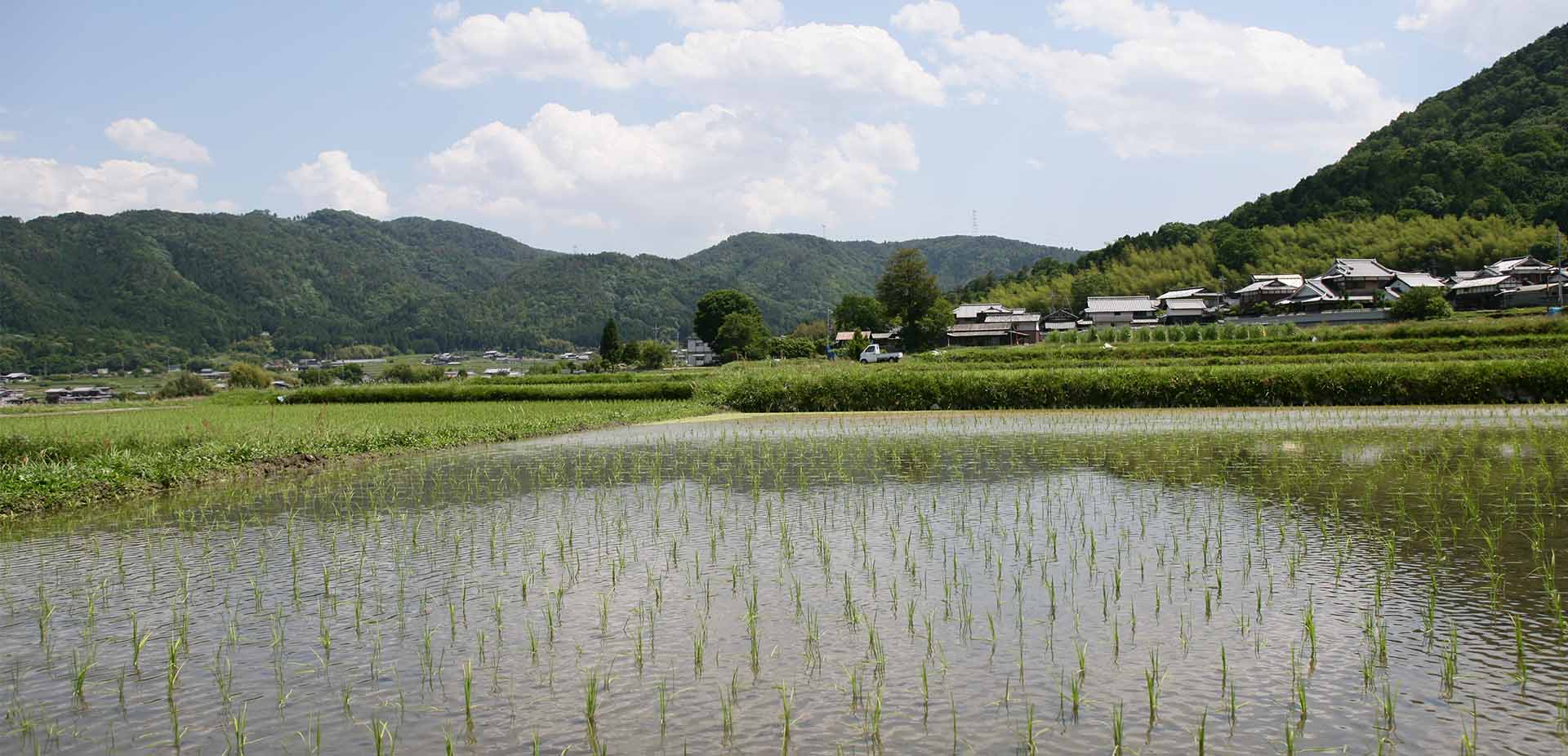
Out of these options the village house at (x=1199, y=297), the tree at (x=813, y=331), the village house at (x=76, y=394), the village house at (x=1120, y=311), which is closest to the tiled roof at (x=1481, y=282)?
the village house at (x=1199, y=297)

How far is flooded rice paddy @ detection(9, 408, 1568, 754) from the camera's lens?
5898mm

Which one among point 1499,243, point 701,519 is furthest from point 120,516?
point 1499,243

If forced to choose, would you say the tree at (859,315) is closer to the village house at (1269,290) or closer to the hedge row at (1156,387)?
the village house at (1269,290)

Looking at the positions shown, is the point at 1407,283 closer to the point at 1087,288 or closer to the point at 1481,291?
the point at 1481,291

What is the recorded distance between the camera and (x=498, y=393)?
43156 millimetres

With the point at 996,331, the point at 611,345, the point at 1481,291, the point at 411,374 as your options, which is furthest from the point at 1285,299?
the point at 411,374

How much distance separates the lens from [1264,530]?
426 inches

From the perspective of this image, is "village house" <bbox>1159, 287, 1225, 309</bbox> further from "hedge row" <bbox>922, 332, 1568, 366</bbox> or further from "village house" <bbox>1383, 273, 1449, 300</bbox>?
"hedge row" <bbox>922, 332, 1568, 366</bbox>

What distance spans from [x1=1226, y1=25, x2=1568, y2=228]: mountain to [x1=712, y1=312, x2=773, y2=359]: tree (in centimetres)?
5685

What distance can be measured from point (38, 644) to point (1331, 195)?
385 feet

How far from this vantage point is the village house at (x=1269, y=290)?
82.1 meters

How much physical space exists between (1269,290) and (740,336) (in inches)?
1808

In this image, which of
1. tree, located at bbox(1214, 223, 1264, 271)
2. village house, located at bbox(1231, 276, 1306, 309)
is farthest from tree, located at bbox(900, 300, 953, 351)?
tree, located at bbox(1214, 223, 1264, 271)

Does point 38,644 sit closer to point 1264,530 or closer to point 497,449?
point 1264,530
